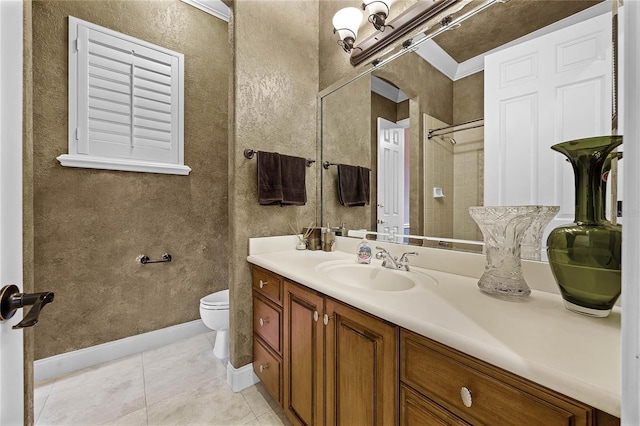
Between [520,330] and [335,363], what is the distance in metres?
0.63

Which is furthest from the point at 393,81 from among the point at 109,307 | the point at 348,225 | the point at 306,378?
the point at 109,307

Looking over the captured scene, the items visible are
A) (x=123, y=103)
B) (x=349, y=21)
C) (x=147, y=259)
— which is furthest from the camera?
(x=147, y=259)

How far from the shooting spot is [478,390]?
583 mm

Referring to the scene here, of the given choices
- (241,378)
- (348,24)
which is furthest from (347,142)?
(241,378)

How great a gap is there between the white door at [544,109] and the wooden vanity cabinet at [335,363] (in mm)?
751

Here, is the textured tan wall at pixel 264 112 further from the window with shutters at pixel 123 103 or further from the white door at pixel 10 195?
the white door at pixel 10 195

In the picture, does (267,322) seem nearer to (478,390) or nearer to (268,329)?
(268,329)

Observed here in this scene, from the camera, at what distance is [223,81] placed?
95.0 inches

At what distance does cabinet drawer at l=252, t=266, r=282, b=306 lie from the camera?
1.34 m

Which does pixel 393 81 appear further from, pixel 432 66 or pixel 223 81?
pixel 223 81

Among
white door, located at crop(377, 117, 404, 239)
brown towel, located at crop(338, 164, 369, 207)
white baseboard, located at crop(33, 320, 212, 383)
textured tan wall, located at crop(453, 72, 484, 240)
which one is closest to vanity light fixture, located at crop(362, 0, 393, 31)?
white door, located at crop(377, 117, 404, 239)

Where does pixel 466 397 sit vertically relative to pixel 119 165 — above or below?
below

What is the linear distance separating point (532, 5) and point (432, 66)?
1.32ft

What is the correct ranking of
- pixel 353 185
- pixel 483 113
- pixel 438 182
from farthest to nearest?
1. pixel 353 185
2. pixel 438 182
3. pixel 483 113
